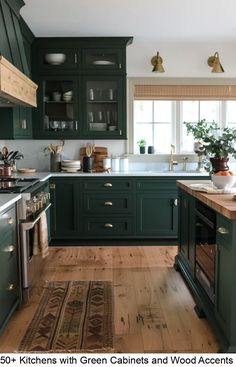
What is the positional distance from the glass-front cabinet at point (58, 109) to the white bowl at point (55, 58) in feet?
0.74

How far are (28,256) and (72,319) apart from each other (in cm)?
66

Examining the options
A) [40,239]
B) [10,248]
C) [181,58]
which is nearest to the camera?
[10,248]

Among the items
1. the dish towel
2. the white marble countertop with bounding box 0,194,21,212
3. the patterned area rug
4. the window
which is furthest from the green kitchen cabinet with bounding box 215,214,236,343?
the window

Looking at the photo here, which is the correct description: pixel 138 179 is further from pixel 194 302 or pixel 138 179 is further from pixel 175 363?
pixel 175 363

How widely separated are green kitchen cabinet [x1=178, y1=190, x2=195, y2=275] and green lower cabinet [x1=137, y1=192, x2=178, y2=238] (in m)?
1.11

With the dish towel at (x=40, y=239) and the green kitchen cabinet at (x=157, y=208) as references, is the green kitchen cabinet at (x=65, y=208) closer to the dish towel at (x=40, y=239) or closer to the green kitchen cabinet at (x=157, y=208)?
the green kitchen cabinet at (x=157, y=208)

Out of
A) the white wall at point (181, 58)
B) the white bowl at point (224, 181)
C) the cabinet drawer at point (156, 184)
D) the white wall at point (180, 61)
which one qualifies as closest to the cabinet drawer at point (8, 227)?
the white bowl at point (224, 181)

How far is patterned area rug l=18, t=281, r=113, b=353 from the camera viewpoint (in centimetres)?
262

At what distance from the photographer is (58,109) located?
213 inches

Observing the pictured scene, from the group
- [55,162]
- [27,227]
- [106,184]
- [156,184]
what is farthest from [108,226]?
[27,227]

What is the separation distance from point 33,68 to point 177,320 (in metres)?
3.70

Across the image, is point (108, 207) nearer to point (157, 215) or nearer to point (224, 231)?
point (157, 215)

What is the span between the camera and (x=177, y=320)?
2990mm

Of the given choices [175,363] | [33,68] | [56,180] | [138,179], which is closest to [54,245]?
[56,180]
